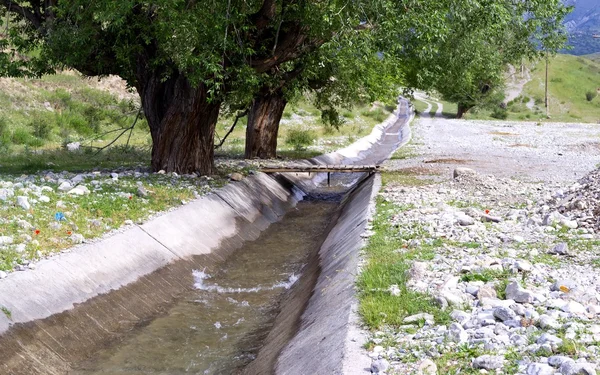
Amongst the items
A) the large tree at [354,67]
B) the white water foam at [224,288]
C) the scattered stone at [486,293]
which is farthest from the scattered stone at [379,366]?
the large tree at [354,67]

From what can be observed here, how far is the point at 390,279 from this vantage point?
947 cm

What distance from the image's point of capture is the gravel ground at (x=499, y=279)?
6555 millimetres

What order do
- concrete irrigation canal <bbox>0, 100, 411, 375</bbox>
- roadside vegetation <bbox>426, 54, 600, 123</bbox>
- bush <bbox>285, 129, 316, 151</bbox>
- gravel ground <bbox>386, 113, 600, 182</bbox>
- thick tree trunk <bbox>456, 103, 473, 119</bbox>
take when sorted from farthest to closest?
roadside vegetation <bbox>426, 54, 600, 123</bbox> < thick tree trunk <bbox>456, 103, 473, 119</bbox> < bush <bbox>285, 129, 316, 151</bbox> < gravel ground <bbox>386, 113, 600, 182</bbox> < concrete irrigation canal <bbox>0, 100, 411, 375</bbox>

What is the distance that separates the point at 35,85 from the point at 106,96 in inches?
213

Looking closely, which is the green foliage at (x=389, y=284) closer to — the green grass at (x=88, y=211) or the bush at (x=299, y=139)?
the green grass at (x=88, y=211)

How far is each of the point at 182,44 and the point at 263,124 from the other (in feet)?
42.6

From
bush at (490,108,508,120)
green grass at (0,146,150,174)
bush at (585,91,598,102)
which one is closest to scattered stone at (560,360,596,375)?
green grass at (0,146,150,174)

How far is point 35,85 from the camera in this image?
52969 mm

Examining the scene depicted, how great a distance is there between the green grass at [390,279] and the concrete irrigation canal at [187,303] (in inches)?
13.1

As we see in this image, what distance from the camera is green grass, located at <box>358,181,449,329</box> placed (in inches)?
316

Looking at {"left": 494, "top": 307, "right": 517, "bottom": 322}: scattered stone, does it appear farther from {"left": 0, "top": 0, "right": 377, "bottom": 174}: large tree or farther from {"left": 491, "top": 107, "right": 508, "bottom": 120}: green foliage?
{"left": 491, "top": 107, "right": 508, "bottom": 120}: green foliage

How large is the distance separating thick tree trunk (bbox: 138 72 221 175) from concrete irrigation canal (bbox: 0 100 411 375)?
3.36 m

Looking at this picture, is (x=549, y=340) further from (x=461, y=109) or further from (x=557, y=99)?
(x=557, y=99)

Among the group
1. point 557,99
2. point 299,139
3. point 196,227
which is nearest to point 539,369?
point 196,227
